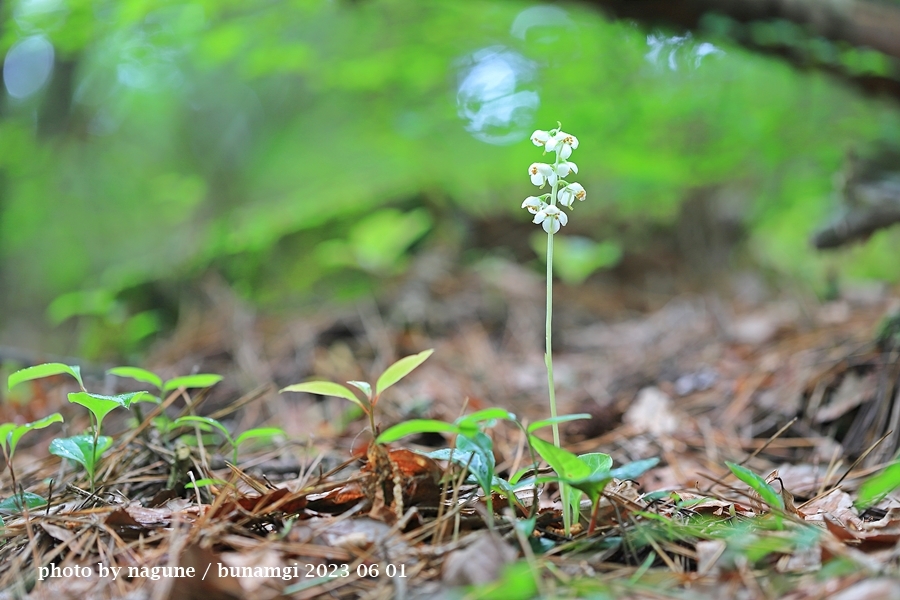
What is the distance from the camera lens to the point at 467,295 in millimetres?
4051

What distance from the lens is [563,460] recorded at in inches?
40.9

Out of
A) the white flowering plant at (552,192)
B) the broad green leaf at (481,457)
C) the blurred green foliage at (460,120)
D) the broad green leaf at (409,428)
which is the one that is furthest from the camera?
the blurred green foliage at (460,120)

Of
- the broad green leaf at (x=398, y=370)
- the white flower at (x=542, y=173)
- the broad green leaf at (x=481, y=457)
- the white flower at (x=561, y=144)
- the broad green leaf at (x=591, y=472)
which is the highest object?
the white flower at (x=561, y=144)

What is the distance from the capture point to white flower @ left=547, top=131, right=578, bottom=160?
3.91 feet

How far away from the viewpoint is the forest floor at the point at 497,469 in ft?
3.18

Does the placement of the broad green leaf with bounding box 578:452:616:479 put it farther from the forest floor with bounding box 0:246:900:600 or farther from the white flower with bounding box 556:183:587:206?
the white flower with bounding box 556:183:587:206

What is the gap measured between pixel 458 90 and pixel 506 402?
3210mm

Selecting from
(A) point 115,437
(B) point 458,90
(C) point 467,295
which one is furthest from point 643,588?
(B) point 458,90

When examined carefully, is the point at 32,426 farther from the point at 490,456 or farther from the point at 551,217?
the point at 551,217

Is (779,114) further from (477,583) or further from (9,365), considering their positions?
(9,365)

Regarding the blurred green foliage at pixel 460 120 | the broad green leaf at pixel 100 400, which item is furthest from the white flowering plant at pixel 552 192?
the blurred green foliage at pixel 460 120

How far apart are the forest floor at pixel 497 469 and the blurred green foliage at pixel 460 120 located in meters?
0.79

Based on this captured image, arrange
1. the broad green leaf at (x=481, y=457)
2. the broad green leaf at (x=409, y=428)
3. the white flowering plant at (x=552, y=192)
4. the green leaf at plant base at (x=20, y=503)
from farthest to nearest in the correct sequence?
the green leaf at plant base at (x=20, y=503) → the white flowering plant at (x=552, y=192) → the broad green leaf at (x=481, y=457) → the broad green leaf at (x=409, y=428)

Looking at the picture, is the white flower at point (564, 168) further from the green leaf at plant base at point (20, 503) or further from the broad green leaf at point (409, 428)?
the green leaf at plant base at point (20, 503)
